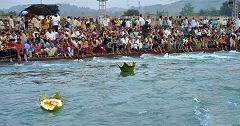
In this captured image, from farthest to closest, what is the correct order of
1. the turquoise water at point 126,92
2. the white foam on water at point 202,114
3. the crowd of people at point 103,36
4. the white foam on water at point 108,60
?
the white foam on water at point 108,60
the crowd of people at point 103,36
the turquoise water at point 126,92
the white foam on water at point 202,114

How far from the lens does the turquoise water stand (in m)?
13.4

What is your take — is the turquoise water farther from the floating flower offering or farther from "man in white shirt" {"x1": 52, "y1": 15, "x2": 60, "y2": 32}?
"man in white shirt" {"x1": 52, "y1": 15, "x2": 60, "y2": 32}

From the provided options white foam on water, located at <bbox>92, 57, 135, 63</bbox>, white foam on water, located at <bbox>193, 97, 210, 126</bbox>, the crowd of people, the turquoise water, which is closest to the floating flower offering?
the turquoise water

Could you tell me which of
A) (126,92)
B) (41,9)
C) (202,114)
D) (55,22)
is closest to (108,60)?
(55,22)

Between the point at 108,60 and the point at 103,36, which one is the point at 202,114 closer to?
the point at 108,60

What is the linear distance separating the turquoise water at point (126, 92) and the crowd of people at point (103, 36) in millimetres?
886

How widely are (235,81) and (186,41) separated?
10.5m

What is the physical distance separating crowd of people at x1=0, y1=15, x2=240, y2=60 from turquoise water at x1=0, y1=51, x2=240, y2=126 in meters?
0.89

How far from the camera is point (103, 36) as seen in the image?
27.2 metres

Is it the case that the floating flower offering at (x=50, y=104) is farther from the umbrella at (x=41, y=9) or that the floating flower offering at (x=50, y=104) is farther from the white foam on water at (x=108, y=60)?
the umbrella at (x=41, y=9)

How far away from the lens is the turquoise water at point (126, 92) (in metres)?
13.4

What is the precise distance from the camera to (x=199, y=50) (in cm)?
3012

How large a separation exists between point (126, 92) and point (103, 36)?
10.3 m

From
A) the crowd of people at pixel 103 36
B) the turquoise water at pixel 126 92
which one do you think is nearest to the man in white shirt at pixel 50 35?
the crowd of people at pixel 103 36
